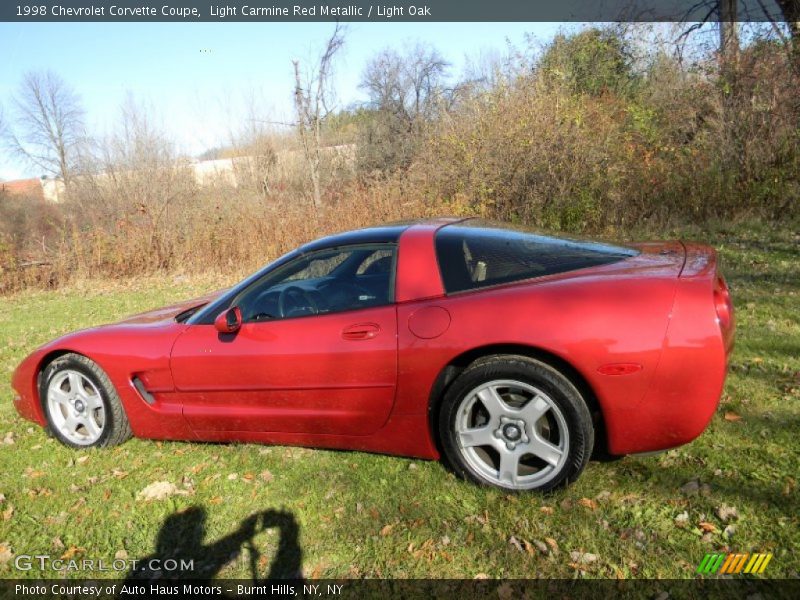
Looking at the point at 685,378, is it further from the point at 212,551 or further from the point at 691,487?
the point at 212,551

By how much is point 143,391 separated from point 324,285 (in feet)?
4.57

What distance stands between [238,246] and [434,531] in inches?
445

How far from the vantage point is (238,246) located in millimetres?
13086

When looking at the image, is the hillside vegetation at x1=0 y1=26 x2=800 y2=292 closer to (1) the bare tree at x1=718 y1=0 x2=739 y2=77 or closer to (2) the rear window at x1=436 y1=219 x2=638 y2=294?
(1) the bare tree at x1=718 y1=0 x2=739 y2=77

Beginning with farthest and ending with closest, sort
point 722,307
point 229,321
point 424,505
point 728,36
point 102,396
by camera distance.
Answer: point 728,36 < point 102,396 < point 229,321 < point 424,505 < point 722,307

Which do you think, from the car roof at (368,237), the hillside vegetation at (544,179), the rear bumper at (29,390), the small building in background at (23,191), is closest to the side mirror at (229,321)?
the car roof at (368,237)

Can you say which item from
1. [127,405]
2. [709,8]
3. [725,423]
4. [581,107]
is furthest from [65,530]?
[709,8]

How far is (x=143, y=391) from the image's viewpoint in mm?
3775

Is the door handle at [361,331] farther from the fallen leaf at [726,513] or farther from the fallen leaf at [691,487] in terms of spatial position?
the fallen leaf at [726,513]

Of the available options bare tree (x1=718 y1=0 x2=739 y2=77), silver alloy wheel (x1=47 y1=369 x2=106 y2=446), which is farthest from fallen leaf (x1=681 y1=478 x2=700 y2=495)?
bare tree (x1=718 y1=0 x2=739 y2=77)

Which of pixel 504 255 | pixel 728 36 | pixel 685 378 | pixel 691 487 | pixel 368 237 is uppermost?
pixel 728 36

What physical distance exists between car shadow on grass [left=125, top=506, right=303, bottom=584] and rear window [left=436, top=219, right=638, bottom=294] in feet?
4.94

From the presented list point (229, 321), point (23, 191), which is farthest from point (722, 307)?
point (23, 191)

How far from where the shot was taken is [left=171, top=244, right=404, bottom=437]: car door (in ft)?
10.2
